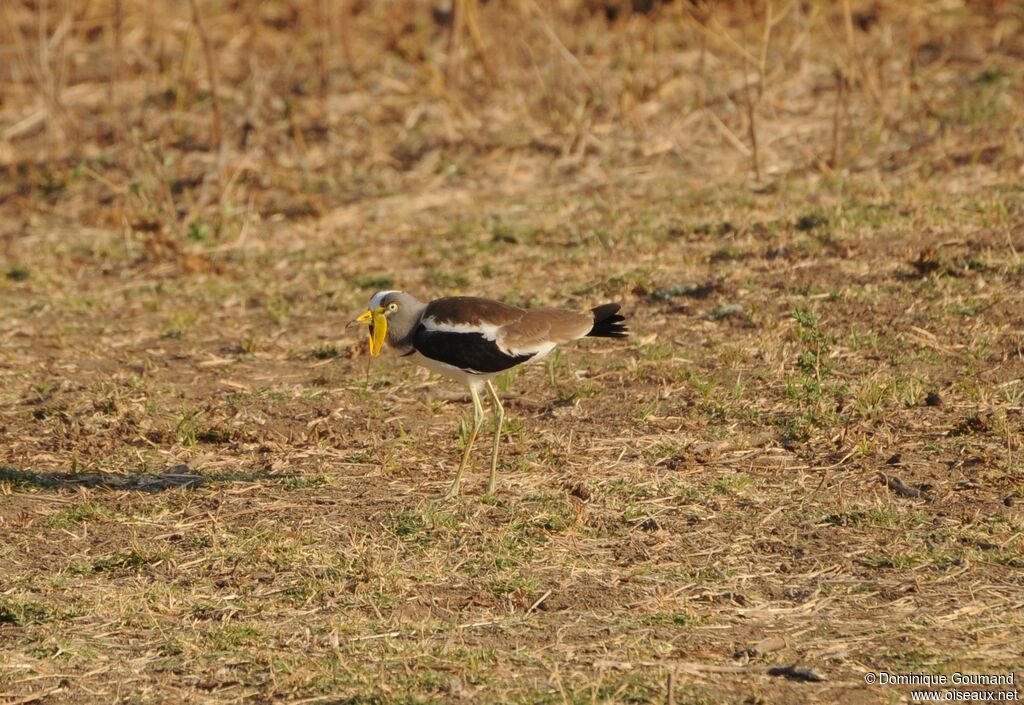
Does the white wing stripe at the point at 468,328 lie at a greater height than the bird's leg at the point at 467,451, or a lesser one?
greater

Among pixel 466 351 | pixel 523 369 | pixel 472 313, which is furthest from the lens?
pixel 523 369

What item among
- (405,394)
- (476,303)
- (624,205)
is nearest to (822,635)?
(476,303)

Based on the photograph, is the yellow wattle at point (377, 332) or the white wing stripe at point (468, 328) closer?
the white wing stripe at point (468, 328)

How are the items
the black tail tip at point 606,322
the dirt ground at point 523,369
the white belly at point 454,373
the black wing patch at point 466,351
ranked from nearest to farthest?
the dirt ground at point 523,369, the black wing patch at point 466,351, the white belly at point 454,373, the black tail tip at point 606,322

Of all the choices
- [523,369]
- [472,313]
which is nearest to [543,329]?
[472,313]

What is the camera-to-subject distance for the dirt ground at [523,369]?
5422 mm

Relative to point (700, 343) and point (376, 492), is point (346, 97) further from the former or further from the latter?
point (376, 492)

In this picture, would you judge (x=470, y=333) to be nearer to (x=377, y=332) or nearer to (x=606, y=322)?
(x=377, y=332)

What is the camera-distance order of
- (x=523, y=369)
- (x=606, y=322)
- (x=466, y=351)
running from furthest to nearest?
1. (x=523, y=369)
2. (x=606, y=322)
3. (x=466, y=351)

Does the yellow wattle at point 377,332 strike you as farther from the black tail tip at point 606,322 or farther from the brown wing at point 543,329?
the black tail tip at point 606,322

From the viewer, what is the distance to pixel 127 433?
25.2 ft

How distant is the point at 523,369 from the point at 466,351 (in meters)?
1.83

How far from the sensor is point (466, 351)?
6.62 meters

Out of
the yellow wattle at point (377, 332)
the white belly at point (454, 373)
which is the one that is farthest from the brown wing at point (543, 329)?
the yellow wattle at point (377, 332)
